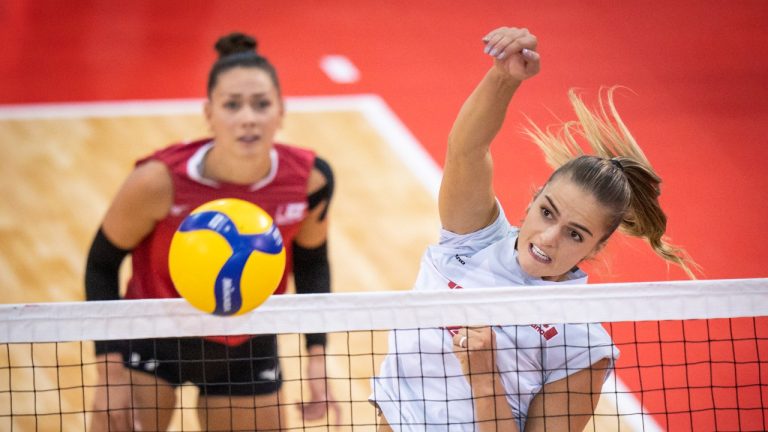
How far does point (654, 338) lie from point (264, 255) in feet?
14.2

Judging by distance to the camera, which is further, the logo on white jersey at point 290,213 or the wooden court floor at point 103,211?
the wooden court floor at point 103,211

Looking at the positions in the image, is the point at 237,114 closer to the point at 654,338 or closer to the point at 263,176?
the point at 263,176

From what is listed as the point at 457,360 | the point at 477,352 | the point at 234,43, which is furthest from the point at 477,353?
the point at 234,43

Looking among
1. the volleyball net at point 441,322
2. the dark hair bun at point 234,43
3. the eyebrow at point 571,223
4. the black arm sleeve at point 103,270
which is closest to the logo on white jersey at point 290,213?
the black arm sleeve at point 103,270

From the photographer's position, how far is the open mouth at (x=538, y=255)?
3336 millimetres

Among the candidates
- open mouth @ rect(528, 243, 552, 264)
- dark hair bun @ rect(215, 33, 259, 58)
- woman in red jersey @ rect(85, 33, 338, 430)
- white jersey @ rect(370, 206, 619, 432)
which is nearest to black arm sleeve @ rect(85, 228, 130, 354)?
woman in red jersey @ rect(85, 33, 338, 430)

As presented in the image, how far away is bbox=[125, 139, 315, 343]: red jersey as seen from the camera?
15.9ft

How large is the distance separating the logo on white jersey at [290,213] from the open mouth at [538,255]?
6.14 ft

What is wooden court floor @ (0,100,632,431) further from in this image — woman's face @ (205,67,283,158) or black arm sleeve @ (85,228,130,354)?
woman's face @ (205,67,283,158)

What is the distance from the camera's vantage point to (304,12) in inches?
501

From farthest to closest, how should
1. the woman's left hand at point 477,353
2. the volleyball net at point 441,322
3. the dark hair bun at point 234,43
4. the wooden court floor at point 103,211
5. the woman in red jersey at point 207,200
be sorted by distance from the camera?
1. the wooden court floor at point 103,211
2. the dark hair bun at point 234,43
3. the woman in red jersey at point 207,200
4. the volleyball net at point 441,322
5. the woman's left hand at point 477,353

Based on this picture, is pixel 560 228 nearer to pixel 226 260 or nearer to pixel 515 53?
pixel 515 53

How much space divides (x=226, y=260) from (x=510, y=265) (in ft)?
3.21

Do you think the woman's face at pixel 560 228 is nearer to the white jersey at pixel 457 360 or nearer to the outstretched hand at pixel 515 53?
the white jersey at pixel 457 360
